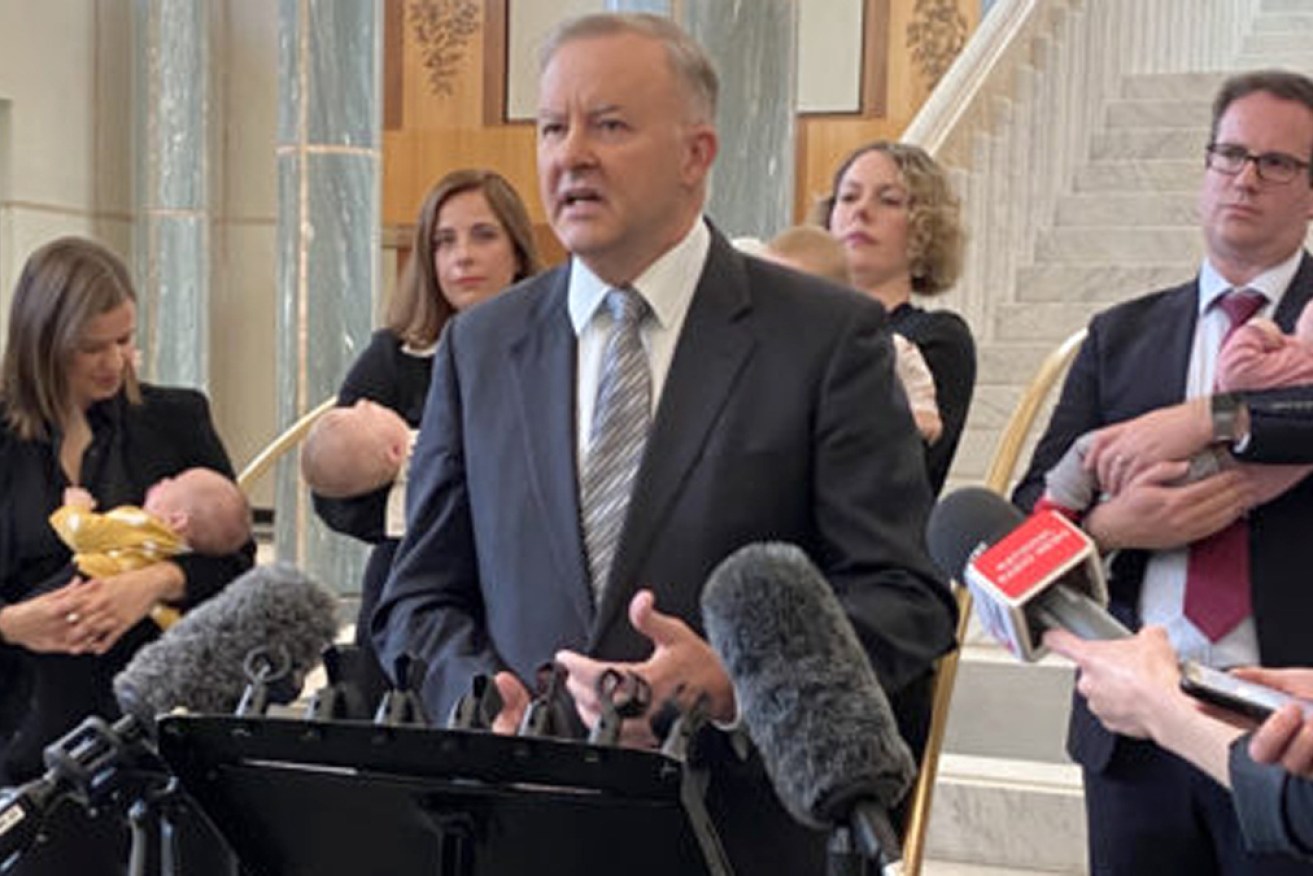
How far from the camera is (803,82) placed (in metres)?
11.0

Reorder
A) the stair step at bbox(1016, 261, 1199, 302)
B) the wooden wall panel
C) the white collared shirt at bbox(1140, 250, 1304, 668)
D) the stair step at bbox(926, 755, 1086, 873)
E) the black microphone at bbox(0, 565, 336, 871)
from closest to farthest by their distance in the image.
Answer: the black microphone at bbox(0, 565, 336, 871)
the white collared shirt at bbox(1140, 250, 1304, 668)
the stair step at bbox(926, 755, 1086, 873)
the stair step at bbox(1016, 261, 1199, 302)
the wooden wall panel

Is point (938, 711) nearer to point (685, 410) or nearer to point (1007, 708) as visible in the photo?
point (685, 410)

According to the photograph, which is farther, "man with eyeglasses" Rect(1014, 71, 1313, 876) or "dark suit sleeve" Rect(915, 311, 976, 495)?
"dark suit sleeve" Rect(915, 311, 976, 495)

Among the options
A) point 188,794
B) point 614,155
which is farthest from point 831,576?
point 188,794

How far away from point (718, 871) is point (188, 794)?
19.1 inches

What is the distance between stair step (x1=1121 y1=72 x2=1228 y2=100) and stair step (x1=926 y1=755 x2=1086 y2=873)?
379cm

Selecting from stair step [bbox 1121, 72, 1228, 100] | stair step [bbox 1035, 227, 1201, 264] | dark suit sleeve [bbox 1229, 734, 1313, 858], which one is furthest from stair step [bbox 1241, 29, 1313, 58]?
dark suit sleeve [bbox 1229, 734, 1313, 858]

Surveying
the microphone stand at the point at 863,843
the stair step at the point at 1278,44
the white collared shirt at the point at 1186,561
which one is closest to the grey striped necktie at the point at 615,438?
the microphone stand at the point at 863,843

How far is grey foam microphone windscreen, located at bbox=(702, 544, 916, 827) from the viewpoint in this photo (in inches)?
55.0

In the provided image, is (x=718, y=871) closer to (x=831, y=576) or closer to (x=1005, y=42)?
(x=831, y=576)

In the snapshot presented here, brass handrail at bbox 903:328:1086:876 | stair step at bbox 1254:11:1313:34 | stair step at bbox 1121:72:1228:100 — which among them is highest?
stair step at bbox 1254:11:1313:34

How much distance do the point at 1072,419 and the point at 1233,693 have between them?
1.10 meters

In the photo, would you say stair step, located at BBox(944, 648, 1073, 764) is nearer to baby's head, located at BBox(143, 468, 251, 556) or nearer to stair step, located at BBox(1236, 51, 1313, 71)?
baby's head, located at BBox(143, 468, 251, 556)

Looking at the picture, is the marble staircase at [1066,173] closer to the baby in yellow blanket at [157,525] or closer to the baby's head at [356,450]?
the baby's head at [356,450]
